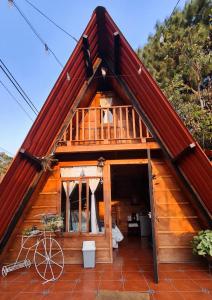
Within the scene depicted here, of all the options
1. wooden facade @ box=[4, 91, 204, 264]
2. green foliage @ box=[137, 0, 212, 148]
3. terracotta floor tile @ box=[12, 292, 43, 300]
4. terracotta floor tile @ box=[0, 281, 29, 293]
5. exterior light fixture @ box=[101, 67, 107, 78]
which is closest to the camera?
terracotta floor tile @ box=[12, 292, 43, 300]

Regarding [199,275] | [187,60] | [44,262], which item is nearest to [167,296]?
[199,275]

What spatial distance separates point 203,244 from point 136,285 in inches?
64.7

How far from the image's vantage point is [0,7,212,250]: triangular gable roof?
181 inches

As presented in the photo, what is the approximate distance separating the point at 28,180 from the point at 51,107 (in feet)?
5.59

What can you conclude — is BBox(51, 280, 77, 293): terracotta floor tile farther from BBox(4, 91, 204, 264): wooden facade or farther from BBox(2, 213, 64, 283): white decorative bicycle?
BBox(4, 91, 204, 264): wooden facade

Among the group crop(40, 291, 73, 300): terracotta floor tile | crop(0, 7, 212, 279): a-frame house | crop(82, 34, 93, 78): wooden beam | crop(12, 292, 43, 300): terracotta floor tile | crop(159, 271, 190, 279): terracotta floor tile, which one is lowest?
crop(12, 292, 43, 300): terracotta floor tile

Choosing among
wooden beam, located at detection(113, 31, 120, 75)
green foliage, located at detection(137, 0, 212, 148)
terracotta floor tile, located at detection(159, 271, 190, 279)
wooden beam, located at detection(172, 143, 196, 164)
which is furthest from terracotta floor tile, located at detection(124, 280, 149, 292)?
green foliage, located at detection(137, 0, 212, 148)

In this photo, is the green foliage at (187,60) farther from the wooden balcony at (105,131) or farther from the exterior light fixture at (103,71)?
the exterior light fixture at (103,71)

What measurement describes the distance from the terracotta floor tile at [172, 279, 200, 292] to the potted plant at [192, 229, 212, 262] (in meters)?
0.68

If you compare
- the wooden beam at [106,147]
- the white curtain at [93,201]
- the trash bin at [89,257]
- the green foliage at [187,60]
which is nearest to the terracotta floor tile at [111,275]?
the trash bin at [89,257]

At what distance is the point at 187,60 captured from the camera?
10.1 metres

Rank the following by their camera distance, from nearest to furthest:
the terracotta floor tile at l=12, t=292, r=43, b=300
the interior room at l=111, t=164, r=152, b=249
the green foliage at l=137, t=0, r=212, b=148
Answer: the terracotta floor tile at l=12, t=292, r=43, b=300 → the green foliage at l=137, t=0, r=212, b=148 → the interior room at l=111, t=164, r=152, b=249

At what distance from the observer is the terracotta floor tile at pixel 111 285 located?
376 cm

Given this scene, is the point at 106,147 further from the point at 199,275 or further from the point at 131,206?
the point at 131,206
